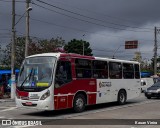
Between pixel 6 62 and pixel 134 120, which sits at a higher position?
pixel 6 62

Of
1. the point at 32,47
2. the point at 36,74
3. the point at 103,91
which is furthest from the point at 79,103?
the point at 32,47

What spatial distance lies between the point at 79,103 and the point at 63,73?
1902mm

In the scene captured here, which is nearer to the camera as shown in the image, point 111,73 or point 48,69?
point 48,69

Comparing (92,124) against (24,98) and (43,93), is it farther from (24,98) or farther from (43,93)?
(24,98)

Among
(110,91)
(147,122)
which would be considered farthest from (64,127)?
(110,91)

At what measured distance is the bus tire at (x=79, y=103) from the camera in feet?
53.5

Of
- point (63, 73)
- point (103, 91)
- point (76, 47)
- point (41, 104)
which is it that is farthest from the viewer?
point (76, 47)

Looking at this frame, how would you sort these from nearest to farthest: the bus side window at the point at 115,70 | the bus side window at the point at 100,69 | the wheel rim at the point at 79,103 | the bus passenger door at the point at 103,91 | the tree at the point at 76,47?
1. the wheel rim at the point at 79,103
2. the bus side window at the point at 100,69
3. the bus passenger door at the point at 103,91
4. the bus side window at the point at 115,70
5. the tree at the point at 76,47

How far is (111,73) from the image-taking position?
19.5m

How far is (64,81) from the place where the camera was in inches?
615

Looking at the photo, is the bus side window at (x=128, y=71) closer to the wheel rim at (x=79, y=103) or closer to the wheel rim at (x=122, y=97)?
the wheel rim at (x=122, y=97)

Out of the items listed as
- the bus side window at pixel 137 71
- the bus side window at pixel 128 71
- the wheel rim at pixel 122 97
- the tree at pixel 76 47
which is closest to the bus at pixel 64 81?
the wheel rim at pixel 122 97

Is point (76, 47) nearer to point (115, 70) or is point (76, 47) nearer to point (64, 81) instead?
point (115, 70)

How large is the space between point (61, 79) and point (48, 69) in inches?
30.5
